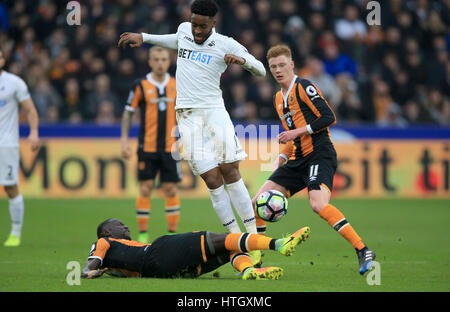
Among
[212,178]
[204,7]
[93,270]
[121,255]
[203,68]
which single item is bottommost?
[93,270]

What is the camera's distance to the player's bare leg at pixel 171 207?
1086cm

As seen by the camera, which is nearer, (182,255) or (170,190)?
(182,255)

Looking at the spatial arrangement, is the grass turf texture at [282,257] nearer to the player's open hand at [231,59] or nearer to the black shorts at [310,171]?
the black shorts at [310,171]

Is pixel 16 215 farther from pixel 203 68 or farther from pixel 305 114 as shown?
pixel 305 114

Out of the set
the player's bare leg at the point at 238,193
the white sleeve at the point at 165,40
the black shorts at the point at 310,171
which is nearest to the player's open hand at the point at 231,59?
the white sleeve at the point at 165,40

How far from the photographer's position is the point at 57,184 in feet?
52.4

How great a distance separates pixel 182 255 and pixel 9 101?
4.56m

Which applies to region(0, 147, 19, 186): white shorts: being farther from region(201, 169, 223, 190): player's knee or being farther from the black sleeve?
the black sleeve

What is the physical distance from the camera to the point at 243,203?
7629 mm

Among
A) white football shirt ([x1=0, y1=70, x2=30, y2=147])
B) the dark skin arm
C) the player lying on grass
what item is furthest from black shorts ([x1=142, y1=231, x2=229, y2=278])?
white football shirt ([x1=0, y1=70, x2=30, y2=147])

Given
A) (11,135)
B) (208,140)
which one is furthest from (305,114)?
(11,135)

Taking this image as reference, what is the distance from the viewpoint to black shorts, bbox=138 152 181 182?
11.0 m

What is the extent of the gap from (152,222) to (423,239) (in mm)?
4393

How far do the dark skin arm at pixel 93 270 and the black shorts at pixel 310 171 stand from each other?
7.31 feet
